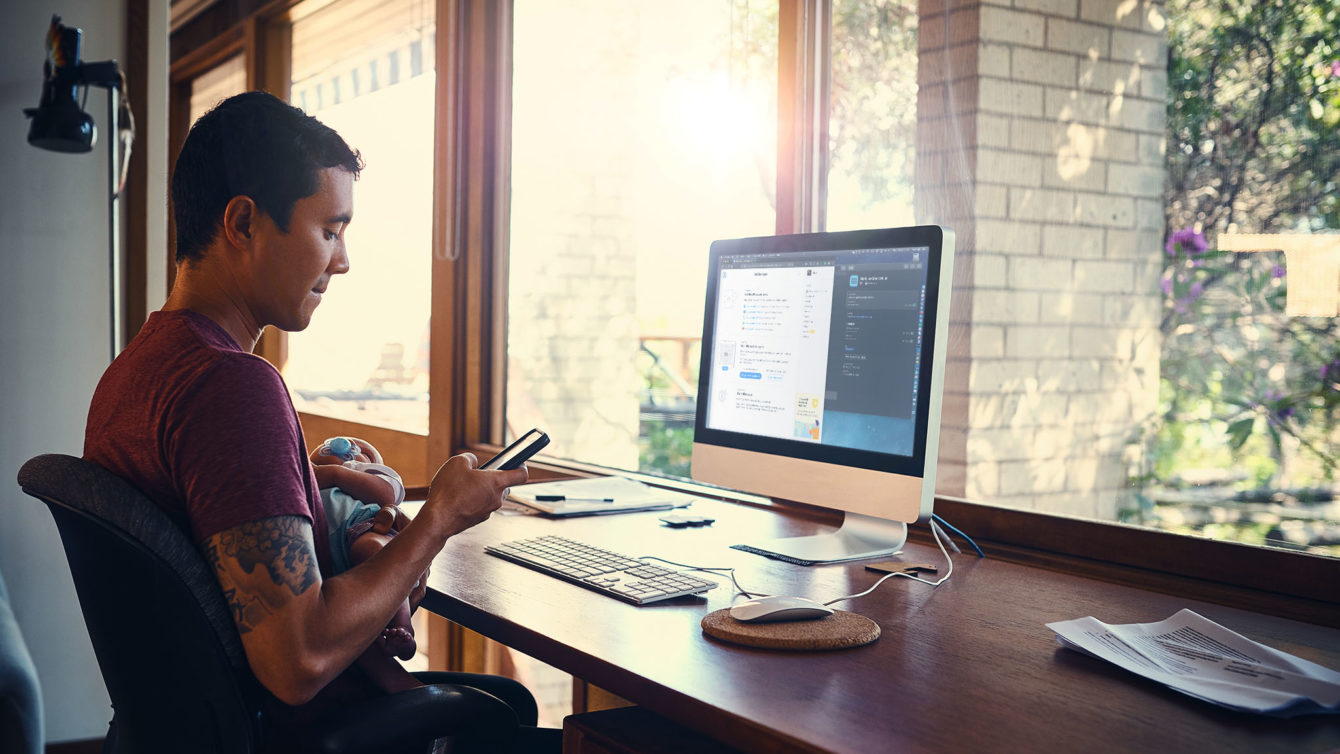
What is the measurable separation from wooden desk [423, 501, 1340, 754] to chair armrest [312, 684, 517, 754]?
0.09 m

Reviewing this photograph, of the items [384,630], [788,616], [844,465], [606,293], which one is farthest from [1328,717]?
[606,293]

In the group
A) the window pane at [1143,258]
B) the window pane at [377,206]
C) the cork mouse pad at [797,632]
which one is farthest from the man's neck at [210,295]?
the window pane at [377,206]

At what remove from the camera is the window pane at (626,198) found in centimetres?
244

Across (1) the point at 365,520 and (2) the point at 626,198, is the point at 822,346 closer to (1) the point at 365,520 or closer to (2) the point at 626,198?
(1) the point at 365,520

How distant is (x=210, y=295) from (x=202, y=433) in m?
0.24

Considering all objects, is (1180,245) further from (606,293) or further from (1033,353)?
(606,293)

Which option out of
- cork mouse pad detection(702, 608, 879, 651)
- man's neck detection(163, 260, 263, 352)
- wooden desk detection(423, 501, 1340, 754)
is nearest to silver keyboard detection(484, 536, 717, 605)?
wooden desk detection(423, 501, 1340, 754)

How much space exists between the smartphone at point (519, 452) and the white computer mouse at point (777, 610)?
36 cm

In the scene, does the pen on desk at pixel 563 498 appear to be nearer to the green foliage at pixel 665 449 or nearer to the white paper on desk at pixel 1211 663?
the green foliage at pixel 665 449

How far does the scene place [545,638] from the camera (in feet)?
4.00

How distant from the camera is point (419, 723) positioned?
1179 mm

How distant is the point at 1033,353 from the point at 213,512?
50.9 inches

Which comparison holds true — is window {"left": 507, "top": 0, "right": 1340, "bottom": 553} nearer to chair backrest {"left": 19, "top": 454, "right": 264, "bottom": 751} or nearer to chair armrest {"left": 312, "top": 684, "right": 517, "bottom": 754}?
chair armrest {"left": 312, "top": 684, "right": 517, "bottom": 754}

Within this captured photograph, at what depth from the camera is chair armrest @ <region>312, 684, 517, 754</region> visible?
1.15 meters
